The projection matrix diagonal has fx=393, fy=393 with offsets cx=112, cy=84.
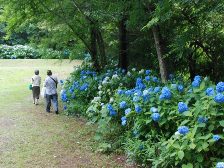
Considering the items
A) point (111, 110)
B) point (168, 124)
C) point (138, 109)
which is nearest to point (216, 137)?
point (168, 124)

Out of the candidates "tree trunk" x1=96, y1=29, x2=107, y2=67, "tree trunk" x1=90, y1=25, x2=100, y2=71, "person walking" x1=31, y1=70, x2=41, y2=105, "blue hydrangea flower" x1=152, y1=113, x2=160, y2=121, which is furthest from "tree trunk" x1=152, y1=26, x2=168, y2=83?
"person walking" x1=31, y1=70, x2=41, y2=105

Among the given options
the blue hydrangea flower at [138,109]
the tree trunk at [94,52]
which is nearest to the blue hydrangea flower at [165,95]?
the blue hydrangea flower at [138,109]

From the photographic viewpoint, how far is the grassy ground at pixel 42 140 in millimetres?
6730

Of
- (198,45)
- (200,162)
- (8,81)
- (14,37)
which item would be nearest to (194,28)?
(198,45)

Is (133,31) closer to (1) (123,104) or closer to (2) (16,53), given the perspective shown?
(1) (123,104)

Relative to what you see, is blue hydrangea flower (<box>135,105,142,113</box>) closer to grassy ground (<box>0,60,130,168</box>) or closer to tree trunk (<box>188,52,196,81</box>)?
grassy ground (<box>0,60,130,168</box>)

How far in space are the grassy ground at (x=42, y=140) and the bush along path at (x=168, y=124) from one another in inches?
16.5

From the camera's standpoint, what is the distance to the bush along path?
499 centimetres

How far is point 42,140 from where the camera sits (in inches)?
320

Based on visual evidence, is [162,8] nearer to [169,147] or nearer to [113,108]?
[113,108]

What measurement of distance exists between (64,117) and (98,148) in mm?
3411

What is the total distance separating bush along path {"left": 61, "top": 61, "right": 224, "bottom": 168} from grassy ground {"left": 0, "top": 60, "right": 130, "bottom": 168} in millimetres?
420

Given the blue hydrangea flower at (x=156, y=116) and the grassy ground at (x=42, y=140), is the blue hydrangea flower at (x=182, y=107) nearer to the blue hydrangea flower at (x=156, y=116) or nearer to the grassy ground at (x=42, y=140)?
the blue hydrangea flower at (x=156, y=116)

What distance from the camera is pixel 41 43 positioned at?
45.8 feet
